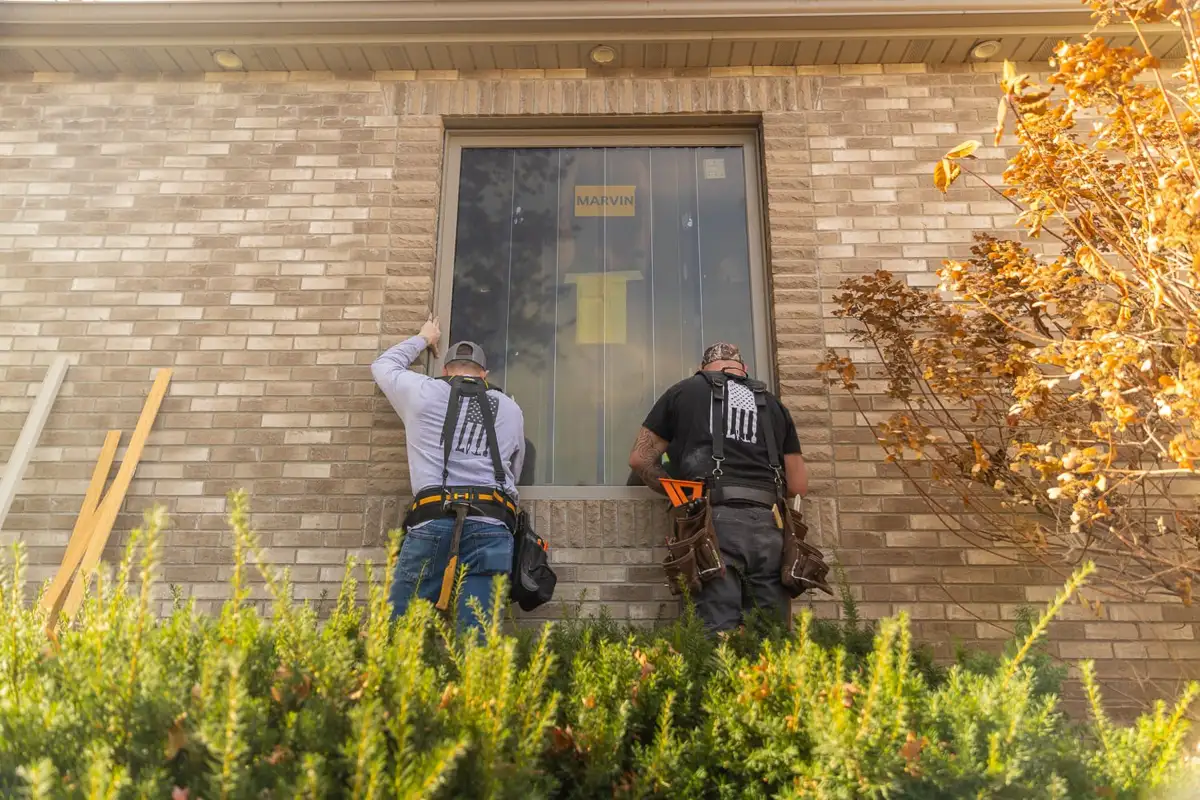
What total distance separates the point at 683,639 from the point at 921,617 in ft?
5.85

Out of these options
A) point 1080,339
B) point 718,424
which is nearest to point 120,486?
point 718,424

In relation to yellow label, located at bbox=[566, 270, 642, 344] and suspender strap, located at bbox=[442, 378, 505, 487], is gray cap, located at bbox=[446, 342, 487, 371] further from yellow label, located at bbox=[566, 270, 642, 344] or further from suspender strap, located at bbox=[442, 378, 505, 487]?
yellow label, located at bbox=[566, 270, 642, 344]

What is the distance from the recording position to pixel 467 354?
13.7 ft

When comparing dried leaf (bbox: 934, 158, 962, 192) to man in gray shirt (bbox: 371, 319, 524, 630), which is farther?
man in gray shirt (bbox: 371, 319, 524, 630)

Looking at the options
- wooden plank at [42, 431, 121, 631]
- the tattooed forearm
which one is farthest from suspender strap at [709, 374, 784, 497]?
wooden plank at [42, 431, 121, 631]

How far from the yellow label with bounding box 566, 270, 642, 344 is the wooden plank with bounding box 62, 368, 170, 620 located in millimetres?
2187

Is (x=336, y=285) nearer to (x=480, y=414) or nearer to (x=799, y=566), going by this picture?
(x=480, y=414)

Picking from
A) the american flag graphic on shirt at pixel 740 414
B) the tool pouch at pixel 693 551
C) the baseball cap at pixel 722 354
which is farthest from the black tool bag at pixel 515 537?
the baseball cap at pixel 722 354

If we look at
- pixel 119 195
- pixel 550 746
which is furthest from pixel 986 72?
pixel 119 195

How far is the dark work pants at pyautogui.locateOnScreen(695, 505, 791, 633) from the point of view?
3584 mm

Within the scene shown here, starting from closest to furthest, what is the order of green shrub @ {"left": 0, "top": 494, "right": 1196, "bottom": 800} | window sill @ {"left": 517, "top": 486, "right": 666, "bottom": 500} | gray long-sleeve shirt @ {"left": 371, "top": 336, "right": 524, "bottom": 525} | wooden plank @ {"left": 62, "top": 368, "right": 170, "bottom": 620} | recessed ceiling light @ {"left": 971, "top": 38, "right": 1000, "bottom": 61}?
1. green shrub @ {"left": 0, "top": 494, "right": 1196, "bottom": 800}
2. gray long-sleeve shirt @ {"left": 371, "top": 336, "right": 524, "bottom": 525}
3. wooden plank @ {"left": 62, "top": 368, "right": 170, "bottom": 620}
4. window sill @ {"left": 517, "top": 486, "right": 666, "bottom": 500}
5. recessed ceiling light @ {"left": 971, "top": 38, "right": 1000, "bottom": 61}

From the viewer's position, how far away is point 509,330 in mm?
4695

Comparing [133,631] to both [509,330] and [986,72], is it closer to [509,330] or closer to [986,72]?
[509,330]

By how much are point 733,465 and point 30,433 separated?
3492 mm
